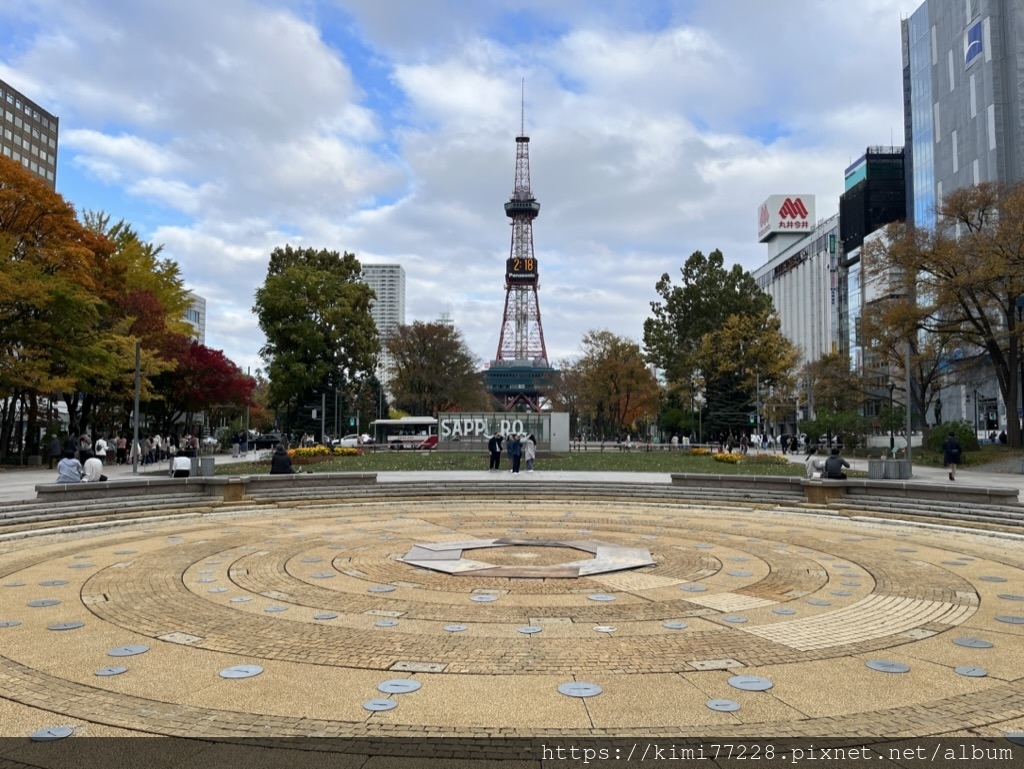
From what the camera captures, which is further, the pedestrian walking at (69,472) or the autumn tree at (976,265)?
the autumn tree at (976,265)

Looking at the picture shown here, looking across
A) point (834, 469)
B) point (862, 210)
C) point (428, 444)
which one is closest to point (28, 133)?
point (428, 444)

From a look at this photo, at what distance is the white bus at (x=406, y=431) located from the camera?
58.8 m

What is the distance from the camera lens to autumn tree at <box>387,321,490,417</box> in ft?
232

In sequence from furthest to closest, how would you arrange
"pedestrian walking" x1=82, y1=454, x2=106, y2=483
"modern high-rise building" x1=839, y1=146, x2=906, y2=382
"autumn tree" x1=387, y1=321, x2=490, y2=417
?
"modern high-rise building" x1=839, y1=146, x2=906, y2=382 → "autumn tree" x1=387, y1=321, x2=490, y2=417 → "pedestrian walking" x1=82, y1=454, x2=106, y2=483

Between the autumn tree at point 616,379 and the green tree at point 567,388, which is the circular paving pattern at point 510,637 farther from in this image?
the green tree at point 567,388

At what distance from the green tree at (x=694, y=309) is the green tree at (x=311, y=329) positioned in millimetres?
23025

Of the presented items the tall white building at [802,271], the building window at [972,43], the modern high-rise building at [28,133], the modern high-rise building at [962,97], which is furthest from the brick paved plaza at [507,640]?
the modern high-rise building at [28,133]

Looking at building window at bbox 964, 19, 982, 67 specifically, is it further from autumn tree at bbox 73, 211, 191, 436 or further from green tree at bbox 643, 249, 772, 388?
autumn tree at bbox 73, 211, 191, 436

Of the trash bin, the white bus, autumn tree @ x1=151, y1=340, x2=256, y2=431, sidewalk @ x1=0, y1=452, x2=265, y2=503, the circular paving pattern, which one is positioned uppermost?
autumn tree @ x1=151, y1=340, x2=256, y2=431

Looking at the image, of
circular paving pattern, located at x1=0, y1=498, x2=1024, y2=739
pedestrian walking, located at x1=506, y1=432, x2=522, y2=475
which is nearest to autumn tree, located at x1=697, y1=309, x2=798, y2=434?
pedestrian walking, located at x1=506, y1=432, x2=522, y2=475

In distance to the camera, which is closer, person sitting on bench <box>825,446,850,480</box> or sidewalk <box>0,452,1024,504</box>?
person sitting on bench <box>825,446,850,480</box>

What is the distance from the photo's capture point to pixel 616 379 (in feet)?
221

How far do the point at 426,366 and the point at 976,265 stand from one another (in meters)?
45.3

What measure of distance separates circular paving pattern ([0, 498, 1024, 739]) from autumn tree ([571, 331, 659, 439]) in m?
52.6
